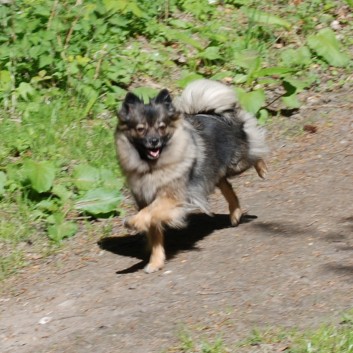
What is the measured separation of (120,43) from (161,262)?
400 cm

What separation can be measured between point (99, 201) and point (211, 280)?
6.04 ft

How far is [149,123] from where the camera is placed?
20.7 feet

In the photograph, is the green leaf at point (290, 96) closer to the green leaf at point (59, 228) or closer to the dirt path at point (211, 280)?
the dirt path at point (211, 280)

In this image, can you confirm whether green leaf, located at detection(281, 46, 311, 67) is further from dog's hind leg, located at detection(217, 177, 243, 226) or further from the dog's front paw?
the dog's front paw

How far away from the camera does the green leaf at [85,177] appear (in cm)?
773

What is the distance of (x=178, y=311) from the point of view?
5590mm

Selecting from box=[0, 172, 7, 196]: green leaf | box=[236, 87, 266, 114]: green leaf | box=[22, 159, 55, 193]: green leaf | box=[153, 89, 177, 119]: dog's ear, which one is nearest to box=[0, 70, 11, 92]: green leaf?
box=[0, 172, 7, 196]: green leaf

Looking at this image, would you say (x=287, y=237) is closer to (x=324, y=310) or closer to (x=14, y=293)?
(x=324, y=310)

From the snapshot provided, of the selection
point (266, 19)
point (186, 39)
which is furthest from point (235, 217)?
point (266, 19)

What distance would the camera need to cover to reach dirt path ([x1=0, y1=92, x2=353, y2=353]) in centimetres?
536

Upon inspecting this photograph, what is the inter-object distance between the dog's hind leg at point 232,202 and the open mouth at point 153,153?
3.20ft

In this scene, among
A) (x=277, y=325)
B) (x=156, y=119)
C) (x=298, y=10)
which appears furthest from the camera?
(x=298, y=10)

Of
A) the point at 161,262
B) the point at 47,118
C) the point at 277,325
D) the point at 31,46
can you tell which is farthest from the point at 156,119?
the point at 31,46

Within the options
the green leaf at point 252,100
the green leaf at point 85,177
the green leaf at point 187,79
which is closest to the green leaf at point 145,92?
the green leaf at point 187,79
